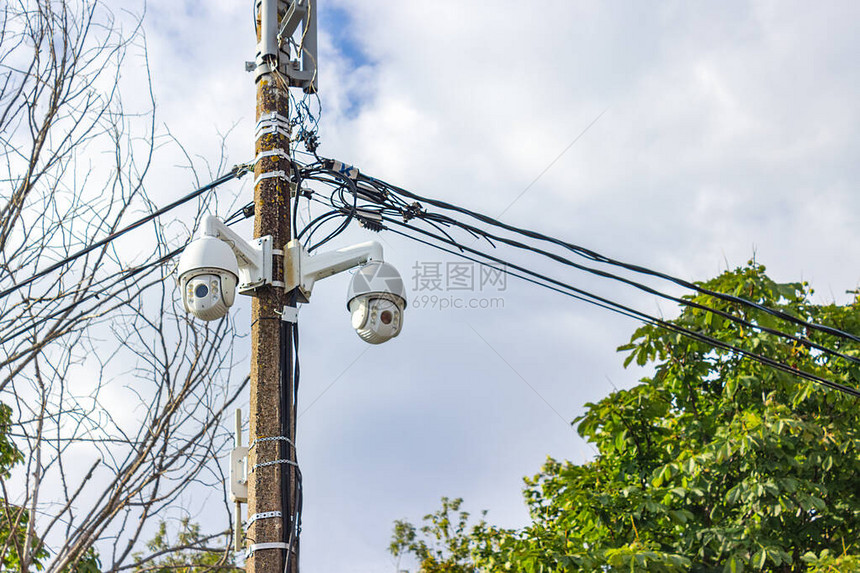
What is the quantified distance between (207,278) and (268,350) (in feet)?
1.97

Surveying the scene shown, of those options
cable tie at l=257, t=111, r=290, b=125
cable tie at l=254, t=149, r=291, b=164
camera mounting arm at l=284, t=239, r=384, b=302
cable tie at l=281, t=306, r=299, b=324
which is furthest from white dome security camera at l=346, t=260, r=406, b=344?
cable tie at l=257, t=111, r=290, b=125

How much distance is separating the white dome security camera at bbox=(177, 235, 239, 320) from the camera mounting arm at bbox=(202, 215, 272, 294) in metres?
0.23

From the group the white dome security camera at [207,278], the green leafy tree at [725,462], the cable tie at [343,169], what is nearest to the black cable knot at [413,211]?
the cable tie at [343,169]

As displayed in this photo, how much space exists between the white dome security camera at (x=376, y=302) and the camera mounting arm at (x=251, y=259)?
0.56m

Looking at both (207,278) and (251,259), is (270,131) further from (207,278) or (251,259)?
(207,278)

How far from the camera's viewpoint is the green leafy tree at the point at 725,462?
9570 mm

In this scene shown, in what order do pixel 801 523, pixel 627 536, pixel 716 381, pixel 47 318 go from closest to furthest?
A: pixel 47 318 < pixel 627 536 < pixel 801 523 < pixel 716 381

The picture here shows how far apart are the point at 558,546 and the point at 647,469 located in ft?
7.22

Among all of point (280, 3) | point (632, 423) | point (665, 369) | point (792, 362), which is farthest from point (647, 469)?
point (280, 3)

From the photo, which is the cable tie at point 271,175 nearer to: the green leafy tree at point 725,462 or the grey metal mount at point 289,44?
the grey metal mount at point 289,44

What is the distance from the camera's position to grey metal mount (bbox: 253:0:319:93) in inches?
255

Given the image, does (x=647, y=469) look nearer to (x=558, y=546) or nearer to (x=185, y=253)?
(x=558, y=546)

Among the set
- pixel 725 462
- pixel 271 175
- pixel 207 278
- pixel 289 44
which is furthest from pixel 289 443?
pixel 725 462

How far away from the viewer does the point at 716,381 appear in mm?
11492
